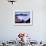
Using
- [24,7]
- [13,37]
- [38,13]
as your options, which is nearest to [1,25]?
[13,37]

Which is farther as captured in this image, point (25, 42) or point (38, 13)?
point (38, 13)

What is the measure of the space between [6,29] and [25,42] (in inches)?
60.5

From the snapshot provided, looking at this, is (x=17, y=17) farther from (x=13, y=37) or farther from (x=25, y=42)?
(x=25, y=42)

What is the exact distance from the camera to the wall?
5027 mm

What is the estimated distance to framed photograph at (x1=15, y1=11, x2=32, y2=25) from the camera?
5016mm

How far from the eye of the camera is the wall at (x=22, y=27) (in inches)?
198

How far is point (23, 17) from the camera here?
5.04 metres

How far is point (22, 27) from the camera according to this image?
16.6 feet

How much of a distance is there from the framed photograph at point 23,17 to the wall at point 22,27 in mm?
147

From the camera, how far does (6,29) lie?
5055 millimetres

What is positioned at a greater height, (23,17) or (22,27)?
(23,17)

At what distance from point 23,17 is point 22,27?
37cm

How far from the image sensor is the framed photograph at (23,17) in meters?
5.02

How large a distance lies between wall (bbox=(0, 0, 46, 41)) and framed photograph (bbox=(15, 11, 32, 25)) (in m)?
0.15
